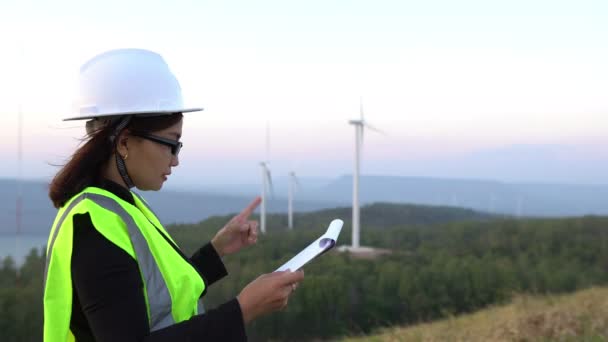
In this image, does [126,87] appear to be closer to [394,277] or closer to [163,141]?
[163,141]

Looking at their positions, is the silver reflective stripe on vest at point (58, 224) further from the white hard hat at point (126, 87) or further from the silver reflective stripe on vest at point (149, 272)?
the white hard hat at point (126, 87)

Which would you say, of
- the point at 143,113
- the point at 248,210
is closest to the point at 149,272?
the point at 143,113

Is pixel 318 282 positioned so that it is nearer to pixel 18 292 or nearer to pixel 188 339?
pixel 18 292

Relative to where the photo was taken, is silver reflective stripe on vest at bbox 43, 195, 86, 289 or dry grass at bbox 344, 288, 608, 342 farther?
dry grass at bbox 344, 288, 608, 342

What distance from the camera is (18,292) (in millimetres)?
42688

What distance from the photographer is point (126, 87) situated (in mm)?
2240

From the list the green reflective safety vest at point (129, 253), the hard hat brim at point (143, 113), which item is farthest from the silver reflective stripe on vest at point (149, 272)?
the hard hat brim at point (143, 113)

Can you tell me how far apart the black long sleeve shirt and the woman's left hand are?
1.07 meters

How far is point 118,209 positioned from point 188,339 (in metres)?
0.47

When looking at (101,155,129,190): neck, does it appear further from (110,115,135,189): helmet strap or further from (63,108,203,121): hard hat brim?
(63,108,203,121): hard hat brim

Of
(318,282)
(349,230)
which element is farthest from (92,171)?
(349,230)

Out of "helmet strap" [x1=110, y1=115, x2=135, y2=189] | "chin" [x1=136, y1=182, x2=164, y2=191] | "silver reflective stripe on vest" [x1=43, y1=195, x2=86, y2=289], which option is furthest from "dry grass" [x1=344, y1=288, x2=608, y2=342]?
"silver reflective stripe on vest" [x1=43, y1=195, x2=86, y2=289]

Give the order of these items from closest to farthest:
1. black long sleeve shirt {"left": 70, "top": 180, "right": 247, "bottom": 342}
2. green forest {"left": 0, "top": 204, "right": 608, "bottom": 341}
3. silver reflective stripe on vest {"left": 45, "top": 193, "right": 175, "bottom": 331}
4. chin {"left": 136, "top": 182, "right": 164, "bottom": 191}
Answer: black long sleeve shirt {"left": 70, "top": 180, "right": 247, "bottom": 342}
silver reflective stripe on vest {"left": 45, "top": 193, "right": 175, "bottom": 331}
chin {"left": 136, "top": 182, "right": 164, "bottom": 191}
green forest {"left": 0, "top": 204, "right": 608, "bottom": 341}

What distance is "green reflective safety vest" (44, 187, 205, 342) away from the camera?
6.35ft
